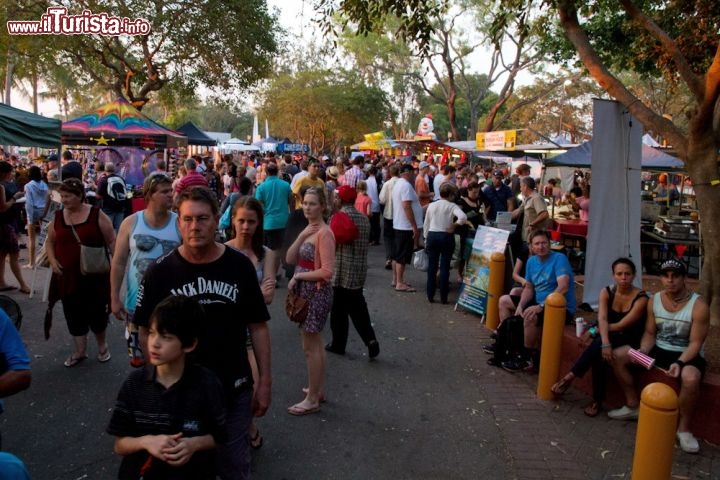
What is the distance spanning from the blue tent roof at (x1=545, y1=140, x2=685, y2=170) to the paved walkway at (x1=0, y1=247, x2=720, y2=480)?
5.63 meters

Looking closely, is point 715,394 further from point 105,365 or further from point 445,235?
point 105,365

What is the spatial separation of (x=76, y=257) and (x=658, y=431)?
189 inches

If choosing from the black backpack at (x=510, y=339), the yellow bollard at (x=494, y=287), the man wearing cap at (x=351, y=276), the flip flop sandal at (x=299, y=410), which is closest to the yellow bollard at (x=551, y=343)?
the black backpack at (x=510, y=339)

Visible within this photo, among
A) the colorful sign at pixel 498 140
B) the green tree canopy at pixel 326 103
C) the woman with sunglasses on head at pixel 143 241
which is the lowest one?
the woman with sunglasses on head at pixel 143 241

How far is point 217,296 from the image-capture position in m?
2.72

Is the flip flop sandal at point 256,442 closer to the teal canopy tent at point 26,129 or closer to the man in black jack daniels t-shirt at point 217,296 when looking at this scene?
the man in black jack daniels t-shirt at point 217,296

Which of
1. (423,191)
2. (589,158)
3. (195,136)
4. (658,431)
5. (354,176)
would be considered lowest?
(658,431)

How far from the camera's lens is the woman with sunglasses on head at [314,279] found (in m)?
4.65

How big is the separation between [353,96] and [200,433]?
44.1m

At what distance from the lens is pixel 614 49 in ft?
49.5

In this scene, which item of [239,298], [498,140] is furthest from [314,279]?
[498,140]

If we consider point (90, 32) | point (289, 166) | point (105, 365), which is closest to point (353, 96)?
point (90, 32)

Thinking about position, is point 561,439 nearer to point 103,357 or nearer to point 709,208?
point 709,208

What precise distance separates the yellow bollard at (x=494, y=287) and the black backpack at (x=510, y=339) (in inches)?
50.0
